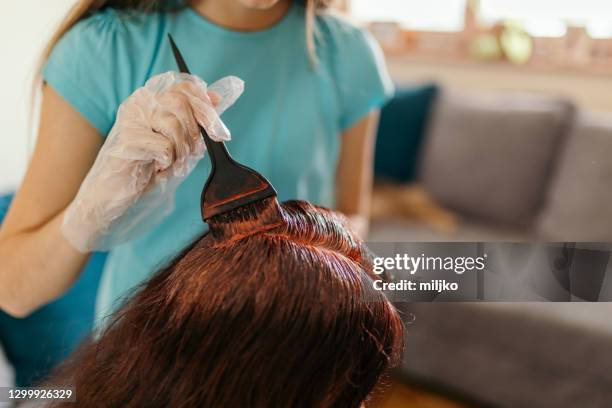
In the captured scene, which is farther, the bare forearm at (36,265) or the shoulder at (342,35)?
the shoulder at (342,35)

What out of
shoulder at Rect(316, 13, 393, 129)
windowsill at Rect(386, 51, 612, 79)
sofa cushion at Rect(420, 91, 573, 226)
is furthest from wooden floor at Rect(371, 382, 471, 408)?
windowsill at Rect(386, 51, 612, 79)

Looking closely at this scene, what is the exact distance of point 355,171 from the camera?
965 mm

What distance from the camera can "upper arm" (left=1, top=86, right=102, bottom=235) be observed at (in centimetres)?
60

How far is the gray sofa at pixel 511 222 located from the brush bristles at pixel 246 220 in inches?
20.6

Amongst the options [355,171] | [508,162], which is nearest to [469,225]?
[508,162]

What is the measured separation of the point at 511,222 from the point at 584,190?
43cm

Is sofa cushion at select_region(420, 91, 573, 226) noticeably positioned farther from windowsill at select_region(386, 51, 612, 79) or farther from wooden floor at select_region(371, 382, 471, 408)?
wooden floor at select_region(371, 382, 471, 408)

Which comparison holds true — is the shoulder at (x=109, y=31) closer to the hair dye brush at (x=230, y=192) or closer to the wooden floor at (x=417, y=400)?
the hair dye brush at (x=230, y=192)

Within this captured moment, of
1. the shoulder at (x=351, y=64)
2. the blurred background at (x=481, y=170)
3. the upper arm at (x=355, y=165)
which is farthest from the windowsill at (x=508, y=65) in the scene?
the shoulder at (x=351, y=64)

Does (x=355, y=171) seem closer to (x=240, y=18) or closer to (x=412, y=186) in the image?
(x=240, y=18)

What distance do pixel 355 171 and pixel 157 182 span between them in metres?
0.44

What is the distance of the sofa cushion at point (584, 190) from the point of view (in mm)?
815

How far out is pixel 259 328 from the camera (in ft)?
1.66

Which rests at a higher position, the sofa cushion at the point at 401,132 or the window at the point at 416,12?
the window at the point at 416,12
